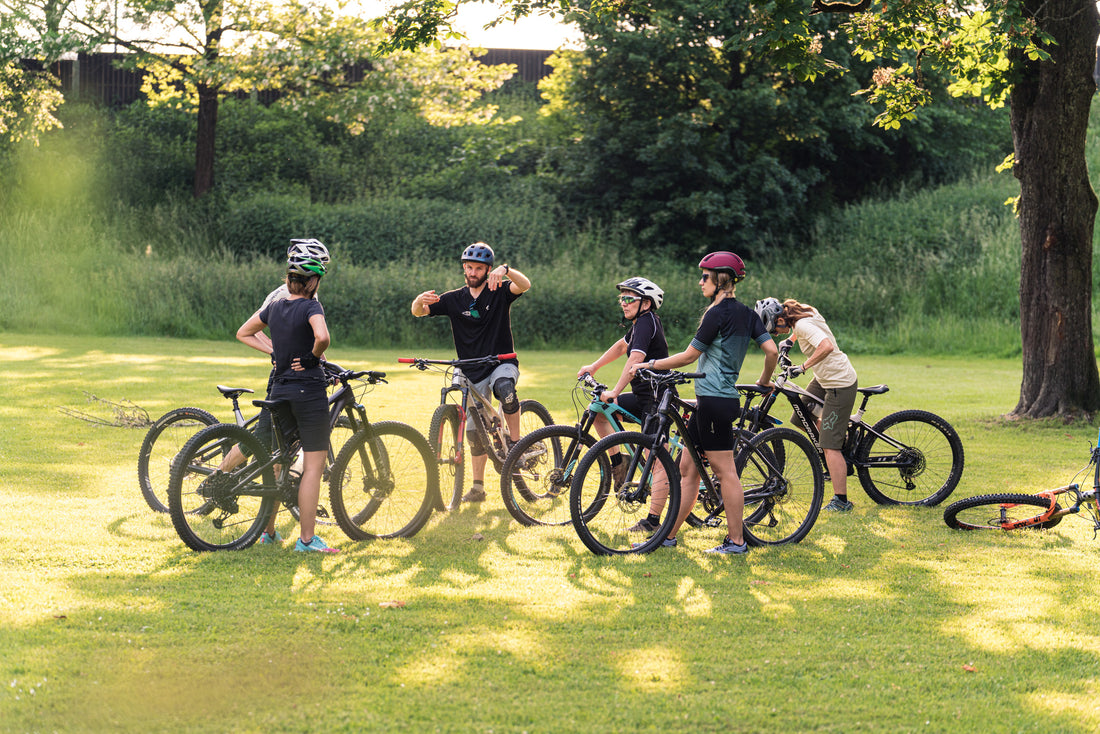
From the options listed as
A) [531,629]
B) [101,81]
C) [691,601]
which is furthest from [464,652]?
[101,81]

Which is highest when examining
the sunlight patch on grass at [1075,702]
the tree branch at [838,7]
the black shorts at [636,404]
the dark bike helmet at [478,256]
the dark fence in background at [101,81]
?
the dark fence in background at [101,81]

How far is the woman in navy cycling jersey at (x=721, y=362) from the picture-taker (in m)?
7.12

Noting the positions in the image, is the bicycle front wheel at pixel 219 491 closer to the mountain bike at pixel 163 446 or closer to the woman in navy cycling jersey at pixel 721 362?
the mountain bike at pixel 163 446

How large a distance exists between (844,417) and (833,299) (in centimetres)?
2095

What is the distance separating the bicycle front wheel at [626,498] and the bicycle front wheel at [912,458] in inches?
96.4

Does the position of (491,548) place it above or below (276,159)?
below

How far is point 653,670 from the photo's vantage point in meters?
5.19

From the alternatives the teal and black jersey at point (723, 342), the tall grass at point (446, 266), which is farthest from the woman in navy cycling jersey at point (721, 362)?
the tall grass at point (446, 266)

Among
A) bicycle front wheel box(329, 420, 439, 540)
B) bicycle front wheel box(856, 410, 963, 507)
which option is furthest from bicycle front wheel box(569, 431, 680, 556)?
bicycle front wheel box(856, 410, 963, 507)

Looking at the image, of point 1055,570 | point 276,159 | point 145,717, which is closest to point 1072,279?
point 1055,570

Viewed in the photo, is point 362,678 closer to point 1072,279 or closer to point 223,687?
point 223,687

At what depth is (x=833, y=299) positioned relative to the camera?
2923 cm

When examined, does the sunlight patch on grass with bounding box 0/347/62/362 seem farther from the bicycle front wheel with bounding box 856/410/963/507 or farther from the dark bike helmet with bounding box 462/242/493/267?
the bicycle front wheel with bounding box 856/410/963/507

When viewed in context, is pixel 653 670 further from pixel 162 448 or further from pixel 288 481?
pixel 162 448
